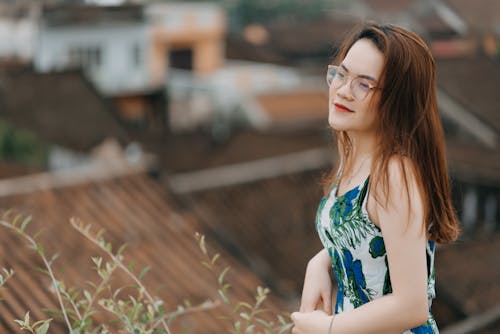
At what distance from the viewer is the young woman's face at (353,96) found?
62.6 inches

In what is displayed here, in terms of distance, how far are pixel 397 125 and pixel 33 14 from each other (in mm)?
18590

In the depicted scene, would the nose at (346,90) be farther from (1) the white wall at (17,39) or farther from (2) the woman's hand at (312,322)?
(1) the white wall at (17,39)

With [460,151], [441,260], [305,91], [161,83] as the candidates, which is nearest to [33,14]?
[161,83]

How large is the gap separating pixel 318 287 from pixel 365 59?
1.63ft

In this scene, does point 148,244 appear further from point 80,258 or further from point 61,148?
point 61,148

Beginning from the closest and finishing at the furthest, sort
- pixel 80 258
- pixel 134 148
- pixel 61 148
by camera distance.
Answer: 1. pixel 80 258
2. pixel 134 148
3. pixel 61 148

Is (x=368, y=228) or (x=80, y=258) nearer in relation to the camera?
Answer: (x=368, y=228)

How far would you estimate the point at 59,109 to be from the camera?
48.7 ft

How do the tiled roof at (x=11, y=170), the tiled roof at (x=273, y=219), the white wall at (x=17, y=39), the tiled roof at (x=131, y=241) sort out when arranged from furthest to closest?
the white wall at (x=17, y=39), the tiled roof at (x=11, y=170), the tiled roof at (x=273, y=219), the tiled roof at (x=131, y=241)

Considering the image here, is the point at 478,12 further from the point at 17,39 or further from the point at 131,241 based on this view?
the point at 17,39

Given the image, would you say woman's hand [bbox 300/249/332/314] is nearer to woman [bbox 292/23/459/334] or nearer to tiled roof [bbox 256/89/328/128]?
woman [bbox 292/23/459/334]

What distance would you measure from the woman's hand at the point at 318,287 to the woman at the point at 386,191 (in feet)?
0.25

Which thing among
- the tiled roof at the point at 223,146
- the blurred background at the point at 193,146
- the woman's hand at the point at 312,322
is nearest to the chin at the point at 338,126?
the blurred background at the point at 193,146

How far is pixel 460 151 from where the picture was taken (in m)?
10.8
